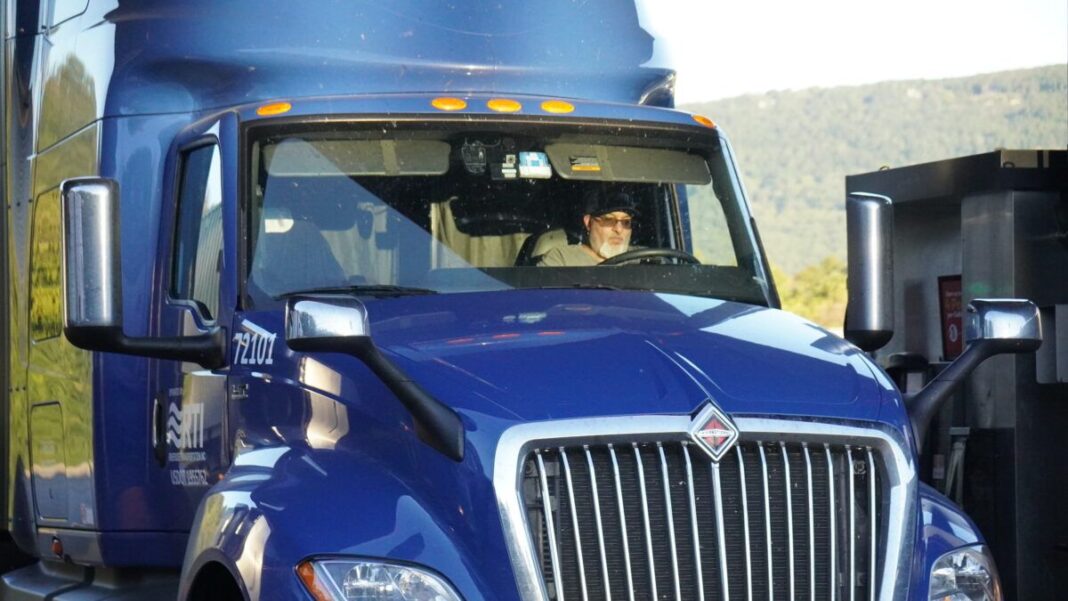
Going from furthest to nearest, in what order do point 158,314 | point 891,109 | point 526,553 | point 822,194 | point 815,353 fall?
point 891,109, point 822,194, point 158,314, point 815,353, point 526,553

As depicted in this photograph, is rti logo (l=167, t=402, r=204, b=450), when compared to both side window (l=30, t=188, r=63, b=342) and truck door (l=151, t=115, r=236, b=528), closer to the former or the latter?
truck door (l=151, t=115, r=236, b=528)

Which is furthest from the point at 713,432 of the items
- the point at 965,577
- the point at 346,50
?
the point at 346,50

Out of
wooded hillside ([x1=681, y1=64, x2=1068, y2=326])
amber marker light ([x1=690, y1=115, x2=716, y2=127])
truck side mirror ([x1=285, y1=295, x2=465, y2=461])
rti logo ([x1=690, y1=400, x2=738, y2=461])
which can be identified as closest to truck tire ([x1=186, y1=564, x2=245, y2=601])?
truck side mirror ([x1=285, y1=295, x2=465, y2=461])

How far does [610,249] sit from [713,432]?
1724 mm

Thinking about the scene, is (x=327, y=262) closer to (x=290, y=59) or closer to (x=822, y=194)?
(x=290, y=59)

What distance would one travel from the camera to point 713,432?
4.74m

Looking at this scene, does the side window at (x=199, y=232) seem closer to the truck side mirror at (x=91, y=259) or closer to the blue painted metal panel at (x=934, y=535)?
the truck side mirror at (x=91, y=259)

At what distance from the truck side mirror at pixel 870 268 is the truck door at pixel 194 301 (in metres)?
2.07

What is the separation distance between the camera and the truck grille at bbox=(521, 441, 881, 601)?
4648mm

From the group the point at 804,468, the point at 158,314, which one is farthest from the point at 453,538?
the point at 158,314

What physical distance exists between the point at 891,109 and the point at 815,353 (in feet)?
210

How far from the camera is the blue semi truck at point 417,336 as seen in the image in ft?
15.5

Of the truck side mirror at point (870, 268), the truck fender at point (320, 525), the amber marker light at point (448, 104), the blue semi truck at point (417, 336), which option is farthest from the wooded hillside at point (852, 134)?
the truck fender at point (320, 525)

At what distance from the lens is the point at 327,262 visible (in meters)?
6.00
